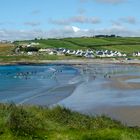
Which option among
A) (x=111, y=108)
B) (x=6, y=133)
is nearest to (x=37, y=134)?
(x=6, y=133)

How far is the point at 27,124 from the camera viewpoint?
16.8 meters

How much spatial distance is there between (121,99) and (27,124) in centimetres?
4094

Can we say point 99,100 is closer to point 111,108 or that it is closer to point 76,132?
point 111,108

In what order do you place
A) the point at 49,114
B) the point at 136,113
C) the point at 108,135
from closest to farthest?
1. the point at 108,135
2. the point at 49,114
3. the point at 136,113

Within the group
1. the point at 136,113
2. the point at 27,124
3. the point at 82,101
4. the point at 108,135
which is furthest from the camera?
the point at 82,101

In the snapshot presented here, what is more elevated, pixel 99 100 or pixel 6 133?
pixel 6 133

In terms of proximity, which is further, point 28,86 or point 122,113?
point 28,86

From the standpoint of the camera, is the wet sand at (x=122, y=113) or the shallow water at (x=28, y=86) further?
the shallow water at (x=28, y=86)

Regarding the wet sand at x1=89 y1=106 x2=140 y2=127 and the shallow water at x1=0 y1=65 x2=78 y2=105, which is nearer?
the wet sand at x1=89 y1=106 x2=140 y2=127

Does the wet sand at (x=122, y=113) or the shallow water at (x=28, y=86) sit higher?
the wet sand at (x=122, y=113)

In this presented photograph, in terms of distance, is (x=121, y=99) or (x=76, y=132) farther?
(x=121, y=99)

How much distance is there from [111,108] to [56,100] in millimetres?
12310

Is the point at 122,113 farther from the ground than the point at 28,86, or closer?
farther from the ground

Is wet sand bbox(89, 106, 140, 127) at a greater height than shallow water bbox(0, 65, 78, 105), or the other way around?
wet sand bbox(89, 106, 140, 127)
